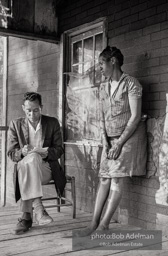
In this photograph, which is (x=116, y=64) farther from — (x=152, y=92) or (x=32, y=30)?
(x=32, y=30)

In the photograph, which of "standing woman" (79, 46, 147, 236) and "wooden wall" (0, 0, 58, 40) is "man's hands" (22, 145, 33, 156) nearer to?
"standing woman" (79, 46, 147, 236)

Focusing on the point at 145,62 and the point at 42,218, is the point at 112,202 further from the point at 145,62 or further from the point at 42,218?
the point at 145,62

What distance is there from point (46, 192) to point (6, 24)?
2428 mm

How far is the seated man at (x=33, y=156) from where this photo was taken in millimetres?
3674

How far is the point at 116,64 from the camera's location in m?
3.75

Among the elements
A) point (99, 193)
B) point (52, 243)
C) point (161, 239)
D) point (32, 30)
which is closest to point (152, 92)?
point (99, 193)

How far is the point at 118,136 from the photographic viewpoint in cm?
374

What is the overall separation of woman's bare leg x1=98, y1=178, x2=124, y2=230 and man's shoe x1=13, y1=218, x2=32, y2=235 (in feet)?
2.44

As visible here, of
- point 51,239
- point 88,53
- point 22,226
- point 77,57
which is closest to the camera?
point 51,239

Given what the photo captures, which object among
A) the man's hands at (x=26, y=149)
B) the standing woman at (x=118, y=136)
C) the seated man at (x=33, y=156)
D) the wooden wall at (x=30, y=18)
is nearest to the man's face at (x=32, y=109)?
the seated man at (x=33, y=156)

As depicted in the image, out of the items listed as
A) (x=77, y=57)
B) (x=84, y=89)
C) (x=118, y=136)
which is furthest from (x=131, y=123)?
(x=77, y=57)

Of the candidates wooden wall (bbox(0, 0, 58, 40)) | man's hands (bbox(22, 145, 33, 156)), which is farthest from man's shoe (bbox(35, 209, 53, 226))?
wooden wall (bbox(0, 0, 58, 40))

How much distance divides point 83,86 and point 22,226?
78.3 inches

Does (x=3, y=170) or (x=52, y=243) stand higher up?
(x=3, y=170)
